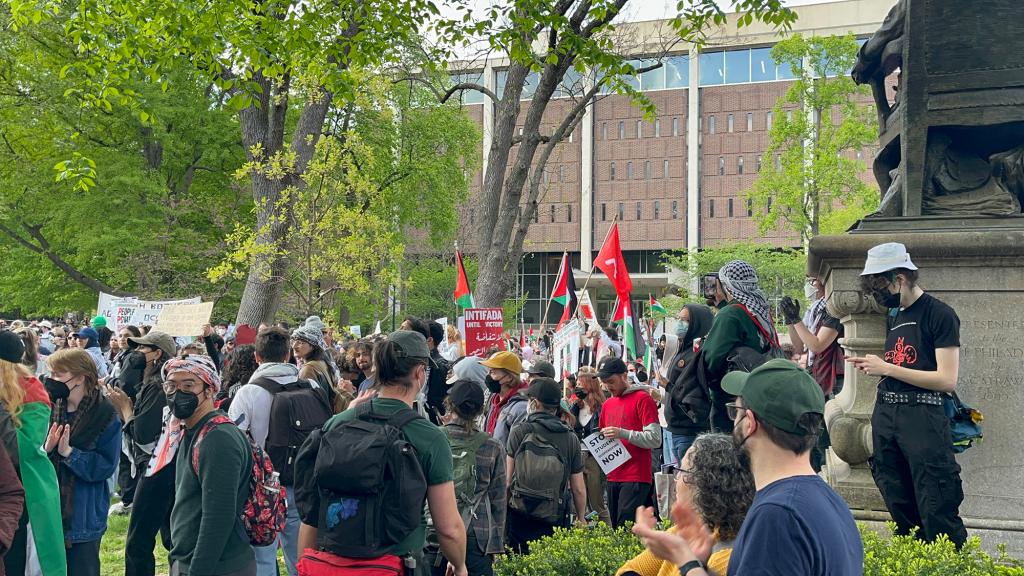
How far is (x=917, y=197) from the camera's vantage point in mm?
6164

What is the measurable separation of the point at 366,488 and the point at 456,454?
58.3 inches

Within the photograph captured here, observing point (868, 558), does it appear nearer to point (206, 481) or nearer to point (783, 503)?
point (783, 503)

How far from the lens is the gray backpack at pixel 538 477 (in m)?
6.07

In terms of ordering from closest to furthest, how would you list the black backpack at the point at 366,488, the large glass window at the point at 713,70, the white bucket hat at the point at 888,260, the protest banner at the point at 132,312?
the black backpack at the point at 366,488 < the white bucket hat at the point at 888,260 < the protest banner at the point at 132,312 < the large glass window at the point at 713,70

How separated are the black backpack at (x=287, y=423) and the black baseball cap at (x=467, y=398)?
1.52m

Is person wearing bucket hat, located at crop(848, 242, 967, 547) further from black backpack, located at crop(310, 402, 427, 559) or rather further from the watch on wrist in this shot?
the watch on wrist

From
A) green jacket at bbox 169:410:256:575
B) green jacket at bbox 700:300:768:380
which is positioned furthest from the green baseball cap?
green jacket at bbox 700:300:768:380

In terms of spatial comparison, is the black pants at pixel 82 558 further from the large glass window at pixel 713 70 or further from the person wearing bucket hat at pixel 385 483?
the large glass window at pixel 713 70

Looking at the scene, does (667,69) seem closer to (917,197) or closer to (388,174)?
(388,174)

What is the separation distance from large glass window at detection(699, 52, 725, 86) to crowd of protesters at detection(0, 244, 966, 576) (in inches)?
2558

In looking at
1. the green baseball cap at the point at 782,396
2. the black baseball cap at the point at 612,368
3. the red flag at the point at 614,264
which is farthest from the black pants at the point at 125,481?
the green baseball cap at the point at 782,396

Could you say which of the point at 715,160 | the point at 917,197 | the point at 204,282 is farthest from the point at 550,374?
the point at 715,160

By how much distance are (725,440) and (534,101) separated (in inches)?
557

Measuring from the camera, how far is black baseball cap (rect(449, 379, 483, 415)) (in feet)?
16.3
